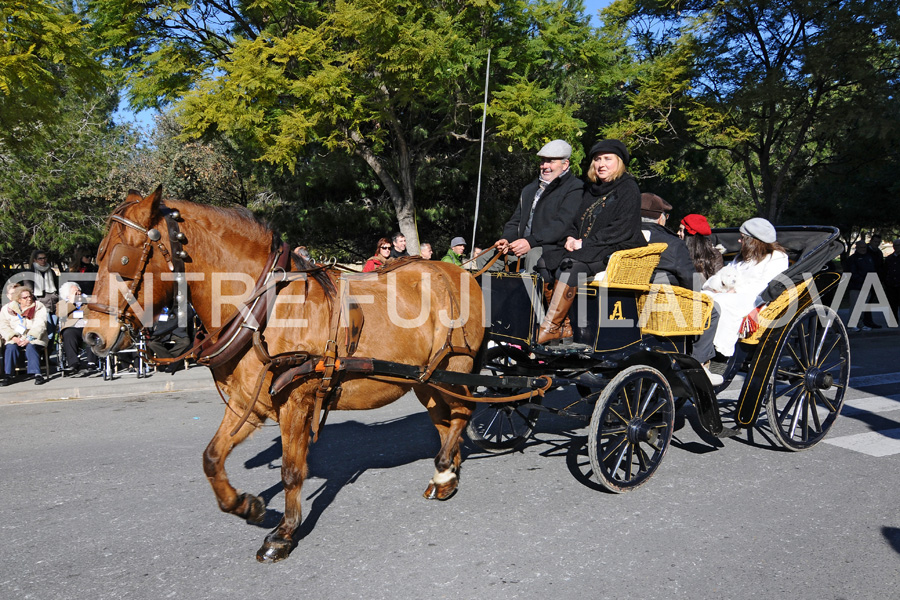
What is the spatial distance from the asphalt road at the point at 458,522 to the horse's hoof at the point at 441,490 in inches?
2.7

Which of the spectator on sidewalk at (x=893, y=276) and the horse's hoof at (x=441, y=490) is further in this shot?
the spectator on sidewalk at (x=893, y=276)

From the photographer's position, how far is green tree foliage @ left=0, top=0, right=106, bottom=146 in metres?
8.79

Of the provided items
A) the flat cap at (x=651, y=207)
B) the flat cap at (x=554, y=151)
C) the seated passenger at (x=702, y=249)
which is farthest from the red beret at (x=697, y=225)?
the flat cap at (x=554, y=151)

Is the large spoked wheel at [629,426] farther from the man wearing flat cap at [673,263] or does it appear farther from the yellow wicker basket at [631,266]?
the man wearing flat cap at [673,263]

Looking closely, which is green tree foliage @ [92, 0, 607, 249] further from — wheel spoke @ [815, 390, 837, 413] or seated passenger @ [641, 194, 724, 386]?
wheel spoke @ [815, 390, 837, 413]

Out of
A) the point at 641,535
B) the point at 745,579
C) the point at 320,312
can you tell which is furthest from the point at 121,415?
the point at 745,579

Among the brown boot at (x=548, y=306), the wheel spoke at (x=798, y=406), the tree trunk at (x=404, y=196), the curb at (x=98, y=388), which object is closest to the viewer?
the brown boot at (x=548, y=306)

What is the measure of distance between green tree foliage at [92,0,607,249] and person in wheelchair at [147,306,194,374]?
27.2 feet

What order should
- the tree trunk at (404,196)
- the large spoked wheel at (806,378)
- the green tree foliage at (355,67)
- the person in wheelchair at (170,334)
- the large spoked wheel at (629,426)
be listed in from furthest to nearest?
1. the tree trunk at (404,196)
2. the green tree foliage at (355,67)
3. the large spoked wheel at (806,378)
4. the large spoked wheel at (629,426)
5. the person in wheelchair at (170,334)

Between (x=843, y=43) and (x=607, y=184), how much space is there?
413 inches

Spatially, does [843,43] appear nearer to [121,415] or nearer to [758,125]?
[758,125]

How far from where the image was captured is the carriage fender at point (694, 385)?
16.4ft

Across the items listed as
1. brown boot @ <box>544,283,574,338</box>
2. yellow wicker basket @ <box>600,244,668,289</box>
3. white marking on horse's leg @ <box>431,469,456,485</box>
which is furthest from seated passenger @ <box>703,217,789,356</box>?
white marking on horse's leg @ <box>431,469,456,485</box>

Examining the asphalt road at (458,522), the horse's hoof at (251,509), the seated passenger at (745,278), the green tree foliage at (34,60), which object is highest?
the green tree foliage at (34,60)
